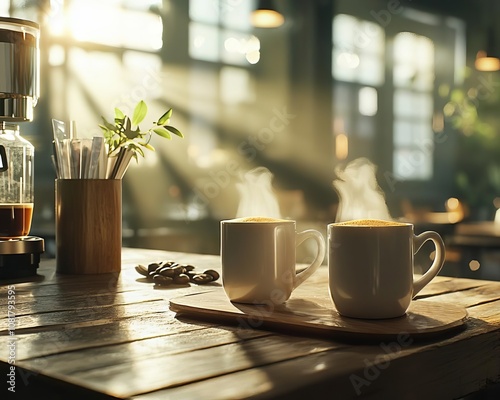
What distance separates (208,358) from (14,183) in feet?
3.06

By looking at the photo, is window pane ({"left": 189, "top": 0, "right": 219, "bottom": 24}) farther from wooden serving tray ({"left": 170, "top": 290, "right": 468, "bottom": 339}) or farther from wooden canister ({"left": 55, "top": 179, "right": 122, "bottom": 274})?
wooden serving tray ({"left": 170, "top": 290, "right": 468, "bottom": 339})

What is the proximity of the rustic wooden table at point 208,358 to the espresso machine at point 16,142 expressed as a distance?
0.35 m

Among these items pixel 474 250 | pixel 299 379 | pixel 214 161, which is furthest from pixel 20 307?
pixel 214 161

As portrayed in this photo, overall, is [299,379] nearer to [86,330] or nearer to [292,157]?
[86,330]

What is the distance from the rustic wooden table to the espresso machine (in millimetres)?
350

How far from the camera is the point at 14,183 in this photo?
147 cm

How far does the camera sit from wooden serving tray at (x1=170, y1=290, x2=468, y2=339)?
0.77m

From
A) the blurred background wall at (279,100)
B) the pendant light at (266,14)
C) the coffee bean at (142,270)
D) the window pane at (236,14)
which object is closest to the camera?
the coffee bean at (142,270)

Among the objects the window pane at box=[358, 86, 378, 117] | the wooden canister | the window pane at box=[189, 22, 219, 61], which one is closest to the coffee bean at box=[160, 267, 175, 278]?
the wooden canister

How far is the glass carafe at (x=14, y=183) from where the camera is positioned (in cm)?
139

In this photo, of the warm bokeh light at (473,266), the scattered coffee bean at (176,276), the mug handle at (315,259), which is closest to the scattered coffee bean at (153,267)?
the scattered coffee bean at (176,276)

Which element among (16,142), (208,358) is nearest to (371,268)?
(208,358)

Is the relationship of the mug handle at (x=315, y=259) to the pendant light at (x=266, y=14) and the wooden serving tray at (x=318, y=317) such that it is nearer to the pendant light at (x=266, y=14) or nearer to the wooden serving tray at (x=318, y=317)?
the wooden serving tray at (x=318, y=317)

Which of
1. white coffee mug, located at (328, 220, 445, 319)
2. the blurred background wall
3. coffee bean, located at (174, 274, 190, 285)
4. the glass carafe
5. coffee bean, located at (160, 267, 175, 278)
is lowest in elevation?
coffee bean, located at (174, 274, 190, 285)
